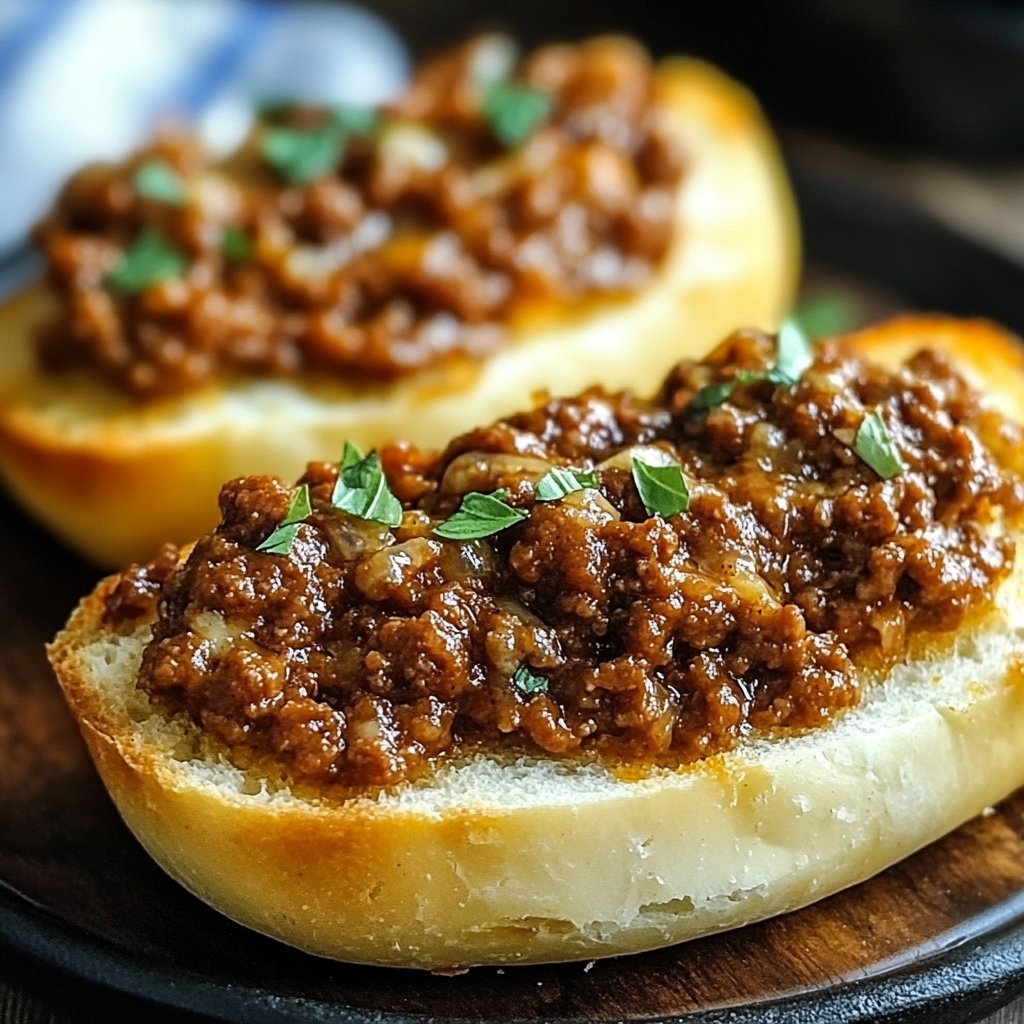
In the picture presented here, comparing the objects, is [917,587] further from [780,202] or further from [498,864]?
[780,202]

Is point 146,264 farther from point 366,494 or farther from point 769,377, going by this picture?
point 769,377

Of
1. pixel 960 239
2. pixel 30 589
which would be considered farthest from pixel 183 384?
pixel 960 239

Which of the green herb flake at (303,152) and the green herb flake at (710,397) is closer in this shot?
the green herb flake at (710,397)

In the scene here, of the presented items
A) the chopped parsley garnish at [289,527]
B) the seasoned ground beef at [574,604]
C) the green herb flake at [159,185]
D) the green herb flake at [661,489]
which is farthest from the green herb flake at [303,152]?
the green herb flake at [661,489]

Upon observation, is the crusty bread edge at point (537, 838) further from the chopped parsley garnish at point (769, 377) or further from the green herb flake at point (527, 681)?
the chopped parsley garnish at point (769, 377)

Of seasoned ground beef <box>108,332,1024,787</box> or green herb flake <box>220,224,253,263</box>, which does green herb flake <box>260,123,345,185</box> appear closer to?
green herb flake <box>220,224,253,263</box>

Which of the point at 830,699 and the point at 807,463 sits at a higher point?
the point at 807,463
